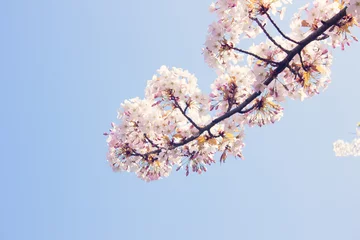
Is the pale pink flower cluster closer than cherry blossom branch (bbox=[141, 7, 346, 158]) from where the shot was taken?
No

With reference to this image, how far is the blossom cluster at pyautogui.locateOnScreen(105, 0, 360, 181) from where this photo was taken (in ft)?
20.2

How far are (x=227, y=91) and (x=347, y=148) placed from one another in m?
15.2

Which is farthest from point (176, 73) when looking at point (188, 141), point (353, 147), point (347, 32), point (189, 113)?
point (353, 147)

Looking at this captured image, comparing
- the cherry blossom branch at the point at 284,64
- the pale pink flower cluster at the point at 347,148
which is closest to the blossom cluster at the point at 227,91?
the cherry blossom branch at the point at 284,64

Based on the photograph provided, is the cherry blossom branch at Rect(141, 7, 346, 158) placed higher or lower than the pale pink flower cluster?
lower

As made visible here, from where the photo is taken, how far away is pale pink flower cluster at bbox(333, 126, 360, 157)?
1920 cm

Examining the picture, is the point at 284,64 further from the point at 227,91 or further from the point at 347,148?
the point at 347,148

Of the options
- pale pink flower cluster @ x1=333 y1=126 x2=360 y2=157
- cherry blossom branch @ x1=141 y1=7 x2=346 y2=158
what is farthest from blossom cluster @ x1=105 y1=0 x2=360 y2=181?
pale pink flower cluster @ x1=333 y1=126 x2=360 y2=157

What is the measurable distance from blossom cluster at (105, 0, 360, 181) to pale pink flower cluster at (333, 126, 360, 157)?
13889mm

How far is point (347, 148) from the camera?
19656 millimetres

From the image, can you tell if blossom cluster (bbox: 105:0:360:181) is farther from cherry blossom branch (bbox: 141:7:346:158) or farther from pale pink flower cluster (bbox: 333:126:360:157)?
pale pink flower cluster (bbox: 333:126:360:157)

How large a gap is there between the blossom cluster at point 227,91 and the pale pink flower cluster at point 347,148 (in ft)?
45.6

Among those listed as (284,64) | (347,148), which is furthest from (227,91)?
(347,148)

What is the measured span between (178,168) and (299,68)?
3.19m
